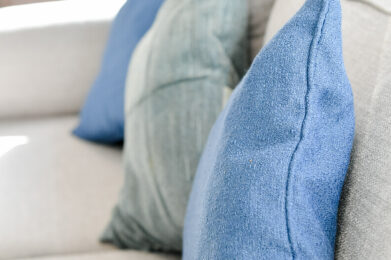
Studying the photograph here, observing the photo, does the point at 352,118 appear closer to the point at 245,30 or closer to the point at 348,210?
the point at 348,210

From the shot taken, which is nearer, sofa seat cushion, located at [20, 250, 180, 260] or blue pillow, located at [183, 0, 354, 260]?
blue pillow, located at [183, 0, 354, 260]

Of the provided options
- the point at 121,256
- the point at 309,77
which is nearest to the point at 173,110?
the point at 121,256

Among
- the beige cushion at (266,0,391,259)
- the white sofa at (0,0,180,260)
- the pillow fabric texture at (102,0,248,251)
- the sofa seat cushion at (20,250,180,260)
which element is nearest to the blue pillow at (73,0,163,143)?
the white sofa at (0,0,180,260)

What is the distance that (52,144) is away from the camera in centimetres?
118

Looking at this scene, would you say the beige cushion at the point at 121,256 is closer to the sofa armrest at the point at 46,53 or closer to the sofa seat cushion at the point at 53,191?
the sofa seat cushion at the point at 53,191

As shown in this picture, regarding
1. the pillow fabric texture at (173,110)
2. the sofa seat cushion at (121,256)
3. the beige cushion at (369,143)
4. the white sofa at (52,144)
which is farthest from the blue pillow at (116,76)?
Result: the beige cushion at (369,143)

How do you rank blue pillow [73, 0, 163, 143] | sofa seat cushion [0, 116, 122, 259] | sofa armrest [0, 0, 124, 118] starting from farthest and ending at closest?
sofa armrest [0, 0, 124, 118] → blue pillow [73, 0, 163, 143] → sofa seat cushion [0, 116, 122, 259]

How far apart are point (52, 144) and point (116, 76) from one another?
0.24 m

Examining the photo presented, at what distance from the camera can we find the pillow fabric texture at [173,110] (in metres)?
0.80

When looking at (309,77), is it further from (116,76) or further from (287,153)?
(116,76)

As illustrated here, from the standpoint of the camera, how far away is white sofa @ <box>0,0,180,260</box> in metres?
0.92

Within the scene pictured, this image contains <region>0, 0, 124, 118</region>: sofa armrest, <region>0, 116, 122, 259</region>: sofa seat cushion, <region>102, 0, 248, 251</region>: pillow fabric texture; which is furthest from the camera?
<region>0, 0, 124, 118</region>: sofa armrest

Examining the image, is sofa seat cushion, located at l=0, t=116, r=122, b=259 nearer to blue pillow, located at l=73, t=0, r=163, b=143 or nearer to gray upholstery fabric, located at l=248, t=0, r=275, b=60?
blue pillow, located at l=73, t=0, r=163, b=143

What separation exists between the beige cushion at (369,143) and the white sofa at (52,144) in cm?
48
